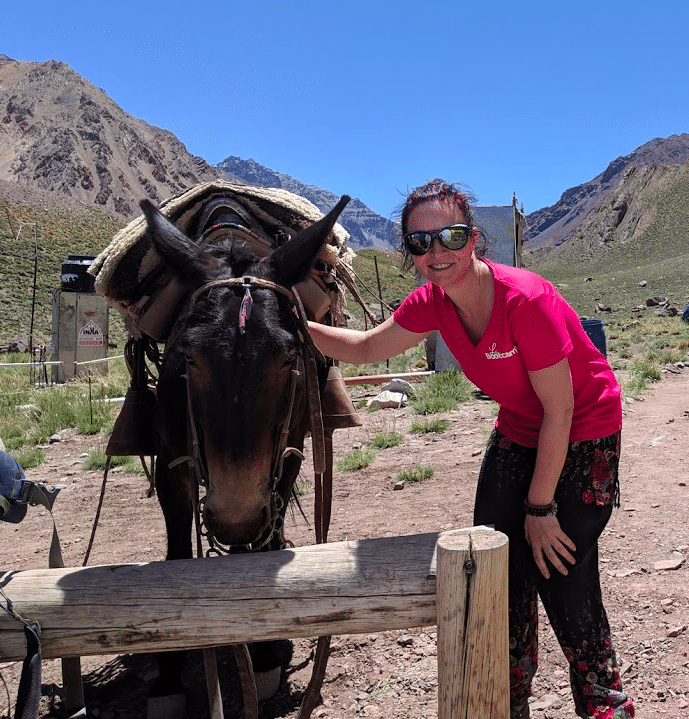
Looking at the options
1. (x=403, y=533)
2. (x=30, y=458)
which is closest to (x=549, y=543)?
(x=403, y=533)

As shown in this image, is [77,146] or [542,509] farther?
[77,146]

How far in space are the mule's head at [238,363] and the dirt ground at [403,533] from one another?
137cm

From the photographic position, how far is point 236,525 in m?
2.12

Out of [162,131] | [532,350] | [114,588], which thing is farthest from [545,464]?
[162,131]

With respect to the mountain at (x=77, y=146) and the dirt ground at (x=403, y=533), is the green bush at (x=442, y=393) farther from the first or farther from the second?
the mountain at (x=77, y=146)

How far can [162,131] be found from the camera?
16362cm

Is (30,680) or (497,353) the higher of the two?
(497,353)

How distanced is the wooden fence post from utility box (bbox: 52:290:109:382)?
11.0 metres

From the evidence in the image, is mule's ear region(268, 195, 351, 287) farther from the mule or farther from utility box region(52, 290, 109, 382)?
utility box region(52, 290, 109, 382)

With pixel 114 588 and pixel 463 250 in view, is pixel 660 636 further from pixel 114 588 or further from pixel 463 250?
pixel 114 588

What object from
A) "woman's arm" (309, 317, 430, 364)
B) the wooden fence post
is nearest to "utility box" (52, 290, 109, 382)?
"woman's arm" (309, 317, 430, 364)

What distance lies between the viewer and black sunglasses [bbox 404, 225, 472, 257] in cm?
219

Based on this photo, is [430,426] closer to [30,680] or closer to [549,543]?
[549,543]

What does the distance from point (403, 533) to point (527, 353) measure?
2.84m
